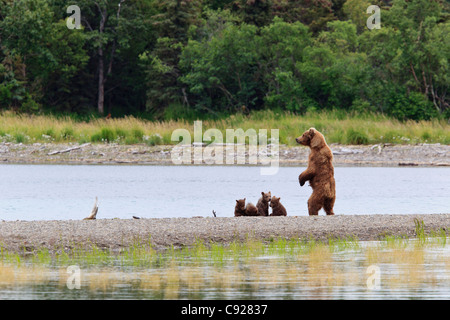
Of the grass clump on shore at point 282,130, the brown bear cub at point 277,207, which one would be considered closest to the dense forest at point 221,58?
the grass clump on shore at point 282,130

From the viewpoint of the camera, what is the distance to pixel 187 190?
2353 centimetres

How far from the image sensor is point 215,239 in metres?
12.4

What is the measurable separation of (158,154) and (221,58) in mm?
11970

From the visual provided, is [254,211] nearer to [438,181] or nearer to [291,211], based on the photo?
[291,211]

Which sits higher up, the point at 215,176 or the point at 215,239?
the point at 215,239

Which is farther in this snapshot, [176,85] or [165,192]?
[176,85]

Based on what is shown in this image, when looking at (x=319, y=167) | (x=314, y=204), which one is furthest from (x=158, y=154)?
→ (x=319, y=167)

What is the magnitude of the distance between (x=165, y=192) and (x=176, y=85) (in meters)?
26.4

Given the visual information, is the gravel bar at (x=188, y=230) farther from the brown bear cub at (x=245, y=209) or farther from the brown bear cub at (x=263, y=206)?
the brown bear cub at (x=263, y=206)

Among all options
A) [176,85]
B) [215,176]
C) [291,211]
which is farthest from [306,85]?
[291,211]

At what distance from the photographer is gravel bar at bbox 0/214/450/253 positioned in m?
11.8

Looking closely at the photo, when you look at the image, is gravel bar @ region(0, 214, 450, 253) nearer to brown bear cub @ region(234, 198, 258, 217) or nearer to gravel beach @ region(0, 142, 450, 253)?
gravel beach @ region(0, 142, 450, 253)

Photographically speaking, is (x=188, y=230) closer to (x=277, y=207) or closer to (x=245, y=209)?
(x=245, y=209)
